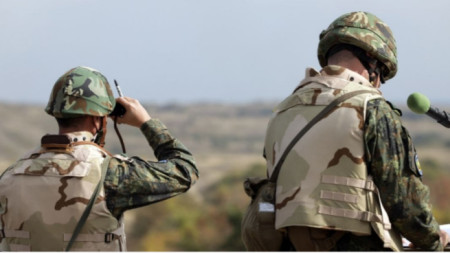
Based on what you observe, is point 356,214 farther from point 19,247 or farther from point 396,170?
point 19,247

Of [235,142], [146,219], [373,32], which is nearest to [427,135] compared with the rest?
[235,142]

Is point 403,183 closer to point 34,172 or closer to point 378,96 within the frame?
point 378,96

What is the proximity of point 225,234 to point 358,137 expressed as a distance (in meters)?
29.2

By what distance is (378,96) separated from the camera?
6.29 metres

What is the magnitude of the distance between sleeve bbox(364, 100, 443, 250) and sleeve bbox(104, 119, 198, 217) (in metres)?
1.27

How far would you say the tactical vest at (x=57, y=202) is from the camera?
6215 mm

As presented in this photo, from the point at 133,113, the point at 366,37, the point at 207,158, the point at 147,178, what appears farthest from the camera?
the point at 207,158

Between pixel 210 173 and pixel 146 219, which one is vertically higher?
pixel 146 219

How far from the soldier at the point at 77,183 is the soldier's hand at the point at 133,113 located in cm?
31

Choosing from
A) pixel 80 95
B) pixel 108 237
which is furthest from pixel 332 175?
pixel 80 95

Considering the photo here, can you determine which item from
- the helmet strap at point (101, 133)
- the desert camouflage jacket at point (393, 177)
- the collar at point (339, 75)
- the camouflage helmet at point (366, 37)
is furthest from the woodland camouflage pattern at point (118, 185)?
the camouflage helmet at point (366, 37)

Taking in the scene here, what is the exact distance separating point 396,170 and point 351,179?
290 millimetres

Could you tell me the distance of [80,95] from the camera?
252 inches

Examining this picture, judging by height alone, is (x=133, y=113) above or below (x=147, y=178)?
above
